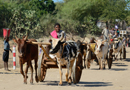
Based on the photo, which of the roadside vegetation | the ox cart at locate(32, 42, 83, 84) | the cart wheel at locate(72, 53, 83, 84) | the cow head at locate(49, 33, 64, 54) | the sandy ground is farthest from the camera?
the roadside vegetation

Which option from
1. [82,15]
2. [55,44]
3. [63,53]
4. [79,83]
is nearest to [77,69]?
[79,83]

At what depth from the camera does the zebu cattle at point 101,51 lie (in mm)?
14549

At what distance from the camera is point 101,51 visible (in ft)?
48.8

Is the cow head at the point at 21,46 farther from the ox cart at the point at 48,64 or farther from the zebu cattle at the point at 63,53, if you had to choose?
the zebu cattle at the point at 63,53

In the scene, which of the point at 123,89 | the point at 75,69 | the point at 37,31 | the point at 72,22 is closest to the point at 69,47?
the point at 75,69

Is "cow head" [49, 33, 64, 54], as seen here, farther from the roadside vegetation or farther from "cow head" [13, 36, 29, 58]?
the roadside vegetation

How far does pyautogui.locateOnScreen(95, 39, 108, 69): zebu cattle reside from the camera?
14549mm

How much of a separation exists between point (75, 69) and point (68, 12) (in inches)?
1247

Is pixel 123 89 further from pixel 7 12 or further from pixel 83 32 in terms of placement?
pixel 83 32

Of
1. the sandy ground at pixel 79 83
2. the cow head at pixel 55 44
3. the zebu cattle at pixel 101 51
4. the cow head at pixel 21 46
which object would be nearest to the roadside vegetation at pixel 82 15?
the zebu cattle at pixel 101 51

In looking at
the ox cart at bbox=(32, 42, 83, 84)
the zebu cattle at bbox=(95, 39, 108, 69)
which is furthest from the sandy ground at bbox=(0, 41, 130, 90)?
the zebu cattle at bbox=(95, 39, 108, 69)

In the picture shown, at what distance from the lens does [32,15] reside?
33938 millimetres

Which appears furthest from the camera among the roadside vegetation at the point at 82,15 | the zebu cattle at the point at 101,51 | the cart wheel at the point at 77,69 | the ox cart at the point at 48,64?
the roadside vegetation at the point at 82,15

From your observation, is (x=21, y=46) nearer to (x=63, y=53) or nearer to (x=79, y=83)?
(x=63, y=53)
